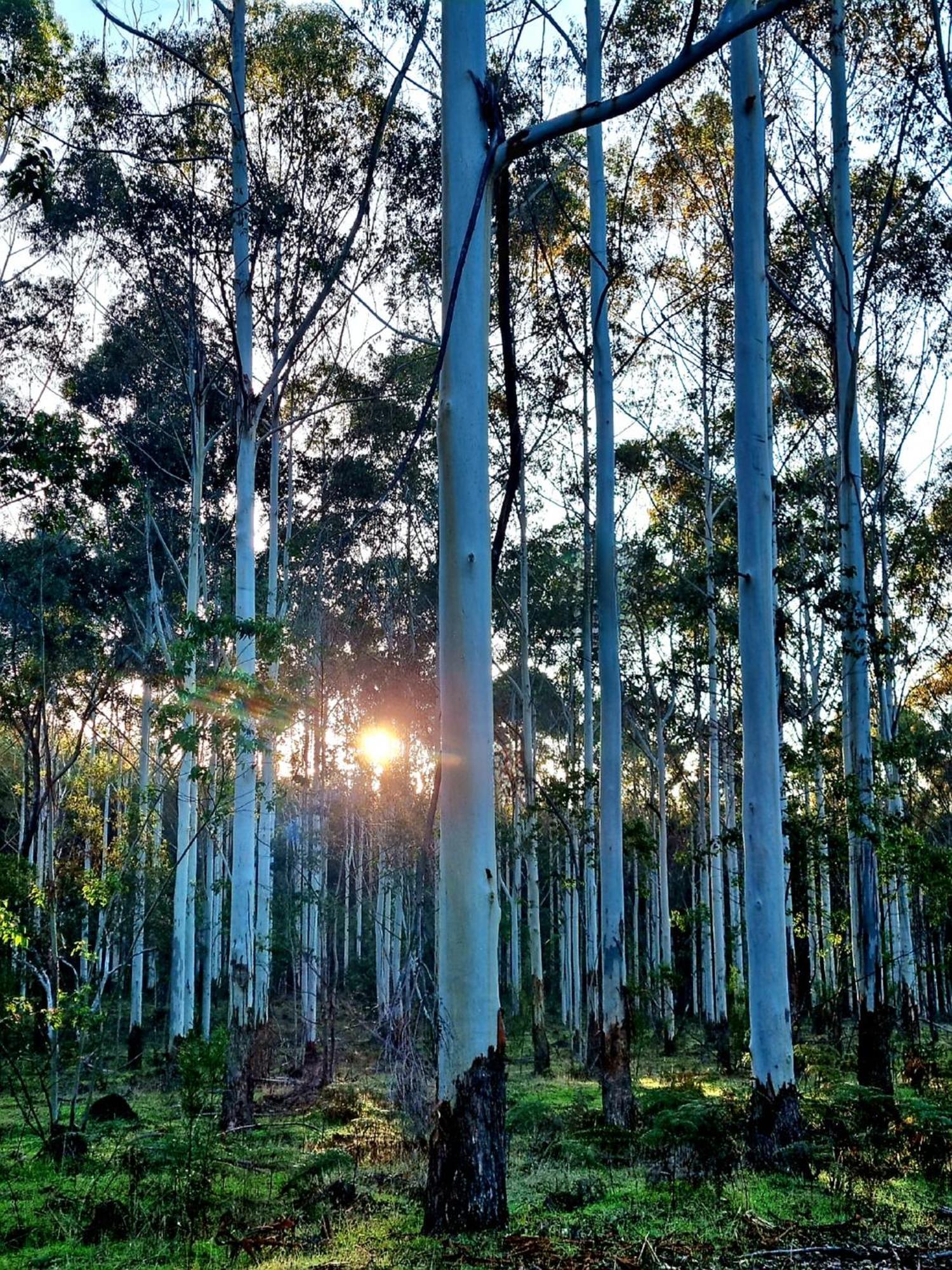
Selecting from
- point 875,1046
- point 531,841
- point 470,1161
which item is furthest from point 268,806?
point 470,1161

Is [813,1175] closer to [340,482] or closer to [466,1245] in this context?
[466,1245]

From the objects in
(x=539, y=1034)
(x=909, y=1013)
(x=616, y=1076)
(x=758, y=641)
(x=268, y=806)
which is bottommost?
(x=539, y=1034)

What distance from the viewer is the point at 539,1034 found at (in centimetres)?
1575

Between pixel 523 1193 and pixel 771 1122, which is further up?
pixel 771 1122

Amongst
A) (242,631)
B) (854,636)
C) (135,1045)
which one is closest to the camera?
(242,631)

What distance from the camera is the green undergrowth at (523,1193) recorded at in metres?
Result: 3.89

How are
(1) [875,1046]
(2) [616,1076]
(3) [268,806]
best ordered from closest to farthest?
(2) [616,1076], (1) [875,1046], (3) [268,806]

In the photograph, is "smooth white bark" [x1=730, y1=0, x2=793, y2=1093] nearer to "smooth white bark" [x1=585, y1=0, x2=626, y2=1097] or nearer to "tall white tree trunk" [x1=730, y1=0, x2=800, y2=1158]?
"tall white tree trunk" [x1=730, y1=0, x2=800, y2=1158]

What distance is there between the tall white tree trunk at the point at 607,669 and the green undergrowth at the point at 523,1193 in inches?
23.0

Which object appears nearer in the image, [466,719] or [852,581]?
[466,719]

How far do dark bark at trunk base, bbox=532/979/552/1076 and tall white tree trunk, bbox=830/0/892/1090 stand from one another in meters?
5.83

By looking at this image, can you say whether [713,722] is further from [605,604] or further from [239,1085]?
[239,1085]

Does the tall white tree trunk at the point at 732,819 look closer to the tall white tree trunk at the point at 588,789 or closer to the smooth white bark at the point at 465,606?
the tall white tree trunk at the point at 588,789

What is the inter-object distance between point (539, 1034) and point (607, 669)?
27.2 ft
